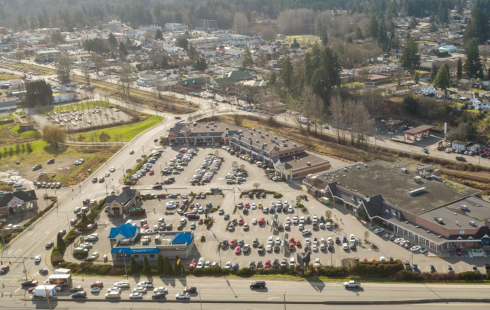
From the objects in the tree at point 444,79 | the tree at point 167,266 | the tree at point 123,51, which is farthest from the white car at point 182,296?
the tree at point 123,51

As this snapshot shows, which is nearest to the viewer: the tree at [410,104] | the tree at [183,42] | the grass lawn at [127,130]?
the tree at [410,104]

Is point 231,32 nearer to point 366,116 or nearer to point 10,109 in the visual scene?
point 10,109

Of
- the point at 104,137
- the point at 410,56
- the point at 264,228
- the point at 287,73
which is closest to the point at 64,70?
the point at 104,137

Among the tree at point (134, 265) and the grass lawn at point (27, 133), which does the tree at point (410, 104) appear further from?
the grass lawn at point (27, 133)

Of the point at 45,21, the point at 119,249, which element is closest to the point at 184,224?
the point at 119,249

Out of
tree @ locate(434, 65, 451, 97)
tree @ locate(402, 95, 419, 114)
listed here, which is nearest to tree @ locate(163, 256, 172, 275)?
tree @ locate(402, 95, 419, 114)

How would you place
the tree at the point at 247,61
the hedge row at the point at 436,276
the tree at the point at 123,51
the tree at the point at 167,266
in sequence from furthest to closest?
the tree at the point at 123,51 → the tree at the point at 247,61 → the tree at the point at 167,266 → the hedge row at the point at 436,276

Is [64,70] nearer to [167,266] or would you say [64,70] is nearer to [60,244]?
[60,244]
